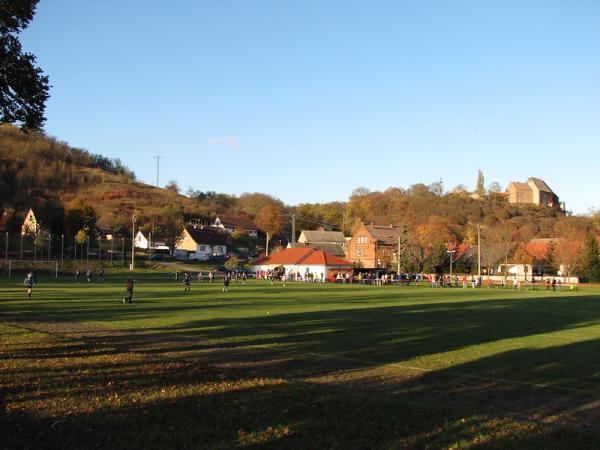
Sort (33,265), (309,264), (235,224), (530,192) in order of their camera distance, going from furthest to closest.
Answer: (530,192) → (235,224) → (309,264) → (33,265)

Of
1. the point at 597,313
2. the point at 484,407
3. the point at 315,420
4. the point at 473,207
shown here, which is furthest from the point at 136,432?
the point at 473,207

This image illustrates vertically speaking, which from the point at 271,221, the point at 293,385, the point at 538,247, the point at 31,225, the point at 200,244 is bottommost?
the point at 293,385

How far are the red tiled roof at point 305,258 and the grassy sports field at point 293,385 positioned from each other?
59470 mm

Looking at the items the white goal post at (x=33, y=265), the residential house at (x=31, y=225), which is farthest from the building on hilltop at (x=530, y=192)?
the white goal post at (x=33, y=265)

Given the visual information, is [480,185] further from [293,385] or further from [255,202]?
[293,385]

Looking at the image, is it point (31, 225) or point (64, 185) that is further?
point (64, 185)

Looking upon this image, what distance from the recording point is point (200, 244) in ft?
379

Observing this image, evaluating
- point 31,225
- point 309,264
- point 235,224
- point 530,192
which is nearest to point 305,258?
point 309,264

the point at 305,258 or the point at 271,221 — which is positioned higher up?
the point at 271,221

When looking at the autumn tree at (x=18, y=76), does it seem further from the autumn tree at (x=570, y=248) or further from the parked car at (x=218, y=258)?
the parked car at (x=218, y=258)

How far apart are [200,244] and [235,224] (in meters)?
32.7

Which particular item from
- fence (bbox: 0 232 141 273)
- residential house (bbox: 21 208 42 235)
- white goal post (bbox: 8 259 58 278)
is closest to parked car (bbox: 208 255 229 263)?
fence (bbox: 0 232 141 273)

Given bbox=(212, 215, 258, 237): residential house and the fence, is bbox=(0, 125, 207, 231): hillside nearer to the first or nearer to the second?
bbox=(212, 215, 258, 237): residential house

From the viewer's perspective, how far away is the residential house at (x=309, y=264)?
80.5 m
